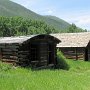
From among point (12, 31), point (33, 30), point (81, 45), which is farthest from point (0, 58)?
point (33, 30)

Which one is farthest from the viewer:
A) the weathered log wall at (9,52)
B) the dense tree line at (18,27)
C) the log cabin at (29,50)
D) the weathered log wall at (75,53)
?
the dense tree line at (18,27)

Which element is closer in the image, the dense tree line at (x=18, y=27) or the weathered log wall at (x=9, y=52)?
the weathered log wall at (x=9, y=52)

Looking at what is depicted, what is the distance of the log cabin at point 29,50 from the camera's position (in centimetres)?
2845

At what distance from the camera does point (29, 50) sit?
2931 cm

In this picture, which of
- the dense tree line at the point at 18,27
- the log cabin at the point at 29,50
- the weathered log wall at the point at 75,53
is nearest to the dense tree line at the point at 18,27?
the dense tree line at the point at 18,27

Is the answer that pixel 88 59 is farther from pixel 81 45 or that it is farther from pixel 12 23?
pixel 12 23

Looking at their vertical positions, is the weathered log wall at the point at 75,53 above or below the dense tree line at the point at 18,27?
below

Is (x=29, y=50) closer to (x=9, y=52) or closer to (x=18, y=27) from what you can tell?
(x=9, y=52)

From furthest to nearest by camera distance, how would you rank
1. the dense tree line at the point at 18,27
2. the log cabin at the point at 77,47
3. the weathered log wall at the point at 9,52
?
the dense tree line at the point at 18,27, the log cabin at the point at 77,47, the weathered log wall at the point at 9,52

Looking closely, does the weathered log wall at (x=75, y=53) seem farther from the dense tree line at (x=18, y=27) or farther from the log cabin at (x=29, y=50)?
the dense tree line at (x=18, y=27)

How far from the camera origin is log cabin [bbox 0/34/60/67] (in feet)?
93.4

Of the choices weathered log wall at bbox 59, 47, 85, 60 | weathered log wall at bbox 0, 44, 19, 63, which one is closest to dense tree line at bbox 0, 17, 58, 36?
weathered log wall at bbox 59, 47, 85, 60

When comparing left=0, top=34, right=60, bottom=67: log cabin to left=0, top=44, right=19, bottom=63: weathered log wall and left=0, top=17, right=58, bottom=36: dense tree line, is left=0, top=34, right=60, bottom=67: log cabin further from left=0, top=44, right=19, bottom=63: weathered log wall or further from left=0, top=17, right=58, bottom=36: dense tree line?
left=0, top=17, right=58, bottom=36: dense tree line

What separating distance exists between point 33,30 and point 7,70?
277ft
